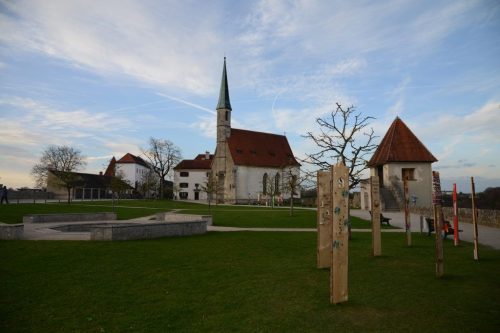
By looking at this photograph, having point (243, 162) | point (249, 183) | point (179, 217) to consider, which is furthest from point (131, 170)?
point (179, 217)

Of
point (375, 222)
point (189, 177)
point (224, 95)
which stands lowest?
point (375, 222)

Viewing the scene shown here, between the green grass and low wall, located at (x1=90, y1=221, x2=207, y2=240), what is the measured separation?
157cm

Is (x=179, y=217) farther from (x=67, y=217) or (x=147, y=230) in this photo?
(x=147, y=230)

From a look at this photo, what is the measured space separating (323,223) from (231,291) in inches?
146

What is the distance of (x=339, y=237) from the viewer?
648cm

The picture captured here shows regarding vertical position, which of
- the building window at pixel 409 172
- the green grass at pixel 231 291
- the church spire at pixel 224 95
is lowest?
the green grass at pixel 231 291

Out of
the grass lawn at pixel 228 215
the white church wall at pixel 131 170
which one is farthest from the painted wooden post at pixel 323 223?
the white church wall at pixel 131 170

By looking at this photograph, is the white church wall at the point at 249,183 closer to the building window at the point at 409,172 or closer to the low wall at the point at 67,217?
the building window at the point at 409,172

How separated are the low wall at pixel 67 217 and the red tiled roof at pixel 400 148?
87.3ft

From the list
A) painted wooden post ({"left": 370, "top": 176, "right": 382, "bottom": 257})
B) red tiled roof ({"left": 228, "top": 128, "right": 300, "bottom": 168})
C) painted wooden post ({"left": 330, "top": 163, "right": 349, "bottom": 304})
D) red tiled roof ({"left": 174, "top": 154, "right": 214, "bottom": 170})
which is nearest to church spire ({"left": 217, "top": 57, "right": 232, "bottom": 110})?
red tiled roof ({"left": 228, "top": 128, "right": 300, "bottom": 168})

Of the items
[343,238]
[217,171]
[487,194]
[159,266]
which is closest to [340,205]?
[343,238]

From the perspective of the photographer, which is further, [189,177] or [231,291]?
[189,177]

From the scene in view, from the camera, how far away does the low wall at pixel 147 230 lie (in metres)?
13.3

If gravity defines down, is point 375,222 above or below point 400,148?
below
